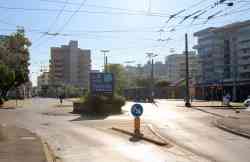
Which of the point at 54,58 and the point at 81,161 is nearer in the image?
the point at 81,161

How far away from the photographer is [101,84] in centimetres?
4650

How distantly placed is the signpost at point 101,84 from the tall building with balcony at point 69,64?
128963 millimetres

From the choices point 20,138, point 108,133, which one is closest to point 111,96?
point 108,133

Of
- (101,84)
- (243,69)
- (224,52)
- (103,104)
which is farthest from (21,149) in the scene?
(224,52)

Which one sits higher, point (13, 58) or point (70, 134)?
point (13, 58)

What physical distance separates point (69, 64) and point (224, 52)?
199ft

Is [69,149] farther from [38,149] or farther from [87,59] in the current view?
[87,59]

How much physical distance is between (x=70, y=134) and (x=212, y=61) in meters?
121

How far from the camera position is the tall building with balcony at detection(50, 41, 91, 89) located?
178 meters

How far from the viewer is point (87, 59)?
7323 inches

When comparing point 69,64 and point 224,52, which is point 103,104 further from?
point 69,64

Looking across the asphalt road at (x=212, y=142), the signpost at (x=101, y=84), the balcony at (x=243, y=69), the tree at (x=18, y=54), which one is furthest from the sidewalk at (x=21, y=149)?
the balcony at (x=243, y=69)

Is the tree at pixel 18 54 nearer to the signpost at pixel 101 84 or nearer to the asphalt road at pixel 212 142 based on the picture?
the signpost at pixel 101 84

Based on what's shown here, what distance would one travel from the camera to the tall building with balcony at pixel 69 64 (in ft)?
584
